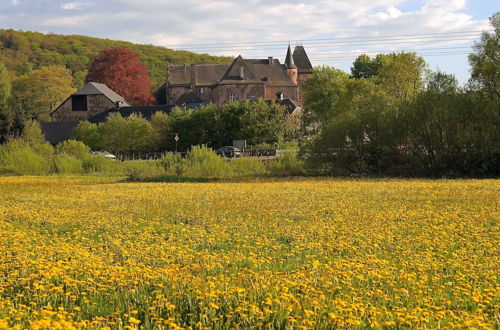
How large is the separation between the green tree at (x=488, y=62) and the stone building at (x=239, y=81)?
221 ft

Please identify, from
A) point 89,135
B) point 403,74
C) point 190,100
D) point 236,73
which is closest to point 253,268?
point 403,74

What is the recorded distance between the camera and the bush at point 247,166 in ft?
138

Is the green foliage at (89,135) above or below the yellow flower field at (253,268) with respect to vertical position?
above

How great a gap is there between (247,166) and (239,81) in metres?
70.9

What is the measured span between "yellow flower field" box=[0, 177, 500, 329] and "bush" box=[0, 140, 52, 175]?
96.2 ft

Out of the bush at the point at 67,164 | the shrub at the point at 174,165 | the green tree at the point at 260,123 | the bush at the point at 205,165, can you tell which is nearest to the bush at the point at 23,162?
the bush at the point at 67,164

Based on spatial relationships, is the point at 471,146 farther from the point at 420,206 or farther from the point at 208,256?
the point at 208,256

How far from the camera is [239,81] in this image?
112188mm

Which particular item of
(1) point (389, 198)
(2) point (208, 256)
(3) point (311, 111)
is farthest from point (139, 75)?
(2) point (208, 256)

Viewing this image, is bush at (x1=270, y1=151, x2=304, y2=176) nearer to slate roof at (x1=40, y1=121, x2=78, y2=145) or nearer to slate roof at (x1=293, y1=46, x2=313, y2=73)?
slate roof at (x1=40, y1=121, x2=78, y2=145)

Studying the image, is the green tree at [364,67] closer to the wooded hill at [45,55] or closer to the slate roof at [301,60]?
the slate roof at [301,60]

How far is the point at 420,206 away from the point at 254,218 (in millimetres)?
5357

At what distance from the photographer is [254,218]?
15547 millimetres

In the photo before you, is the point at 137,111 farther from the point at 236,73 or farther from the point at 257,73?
the point at 257,73
